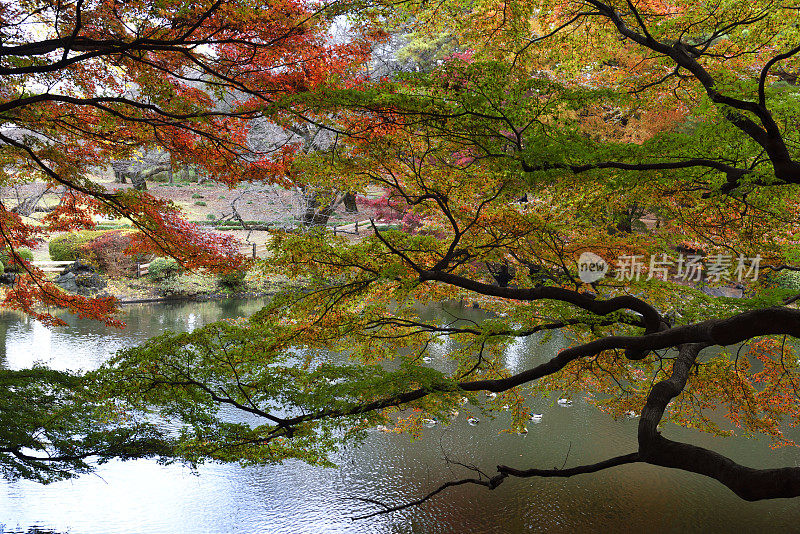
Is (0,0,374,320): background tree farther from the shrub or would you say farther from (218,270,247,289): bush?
the shrub

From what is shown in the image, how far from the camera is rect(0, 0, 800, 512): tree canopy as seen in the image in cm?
339

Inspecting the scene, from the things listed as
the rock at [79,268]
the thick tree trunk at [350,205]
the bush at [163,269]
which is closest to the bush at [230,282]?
the bush at [163,269]

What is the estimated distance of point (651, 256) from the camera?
4977 millimetres

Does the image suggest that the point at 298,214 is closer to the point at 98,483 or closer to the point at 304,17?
the point at 98,483

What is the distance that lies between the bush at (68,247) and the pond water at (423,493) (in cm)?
1185

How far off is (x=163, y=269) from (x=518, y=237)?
14.2m

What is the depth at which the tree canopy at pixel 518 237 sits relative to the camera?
11.1 feet

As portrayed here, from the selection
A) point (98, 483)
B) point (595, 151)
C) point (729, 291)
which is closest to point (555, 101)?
point (595, 151)

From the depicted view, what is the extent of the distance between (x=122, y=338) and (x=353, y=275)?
8.53 metres

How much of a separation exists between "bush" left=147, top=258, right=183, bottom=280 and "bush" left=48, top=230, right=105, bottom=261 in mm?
2172

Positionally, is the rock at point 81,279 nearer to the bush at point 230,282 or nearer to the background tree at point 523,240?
the bush at point 230,282

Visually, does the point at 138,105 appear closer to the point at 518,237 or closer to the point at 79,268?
the point at 518,237

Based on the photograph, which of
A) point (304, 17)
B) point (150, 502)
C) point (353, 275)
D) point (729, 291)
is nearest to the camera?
point (304, 17)

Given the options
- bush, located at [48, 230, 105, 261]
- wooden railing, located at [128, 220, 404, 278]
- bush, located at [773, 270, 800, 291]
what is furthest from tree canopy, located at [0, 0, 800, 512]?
bush, located at [48, 230, 105, 261]
